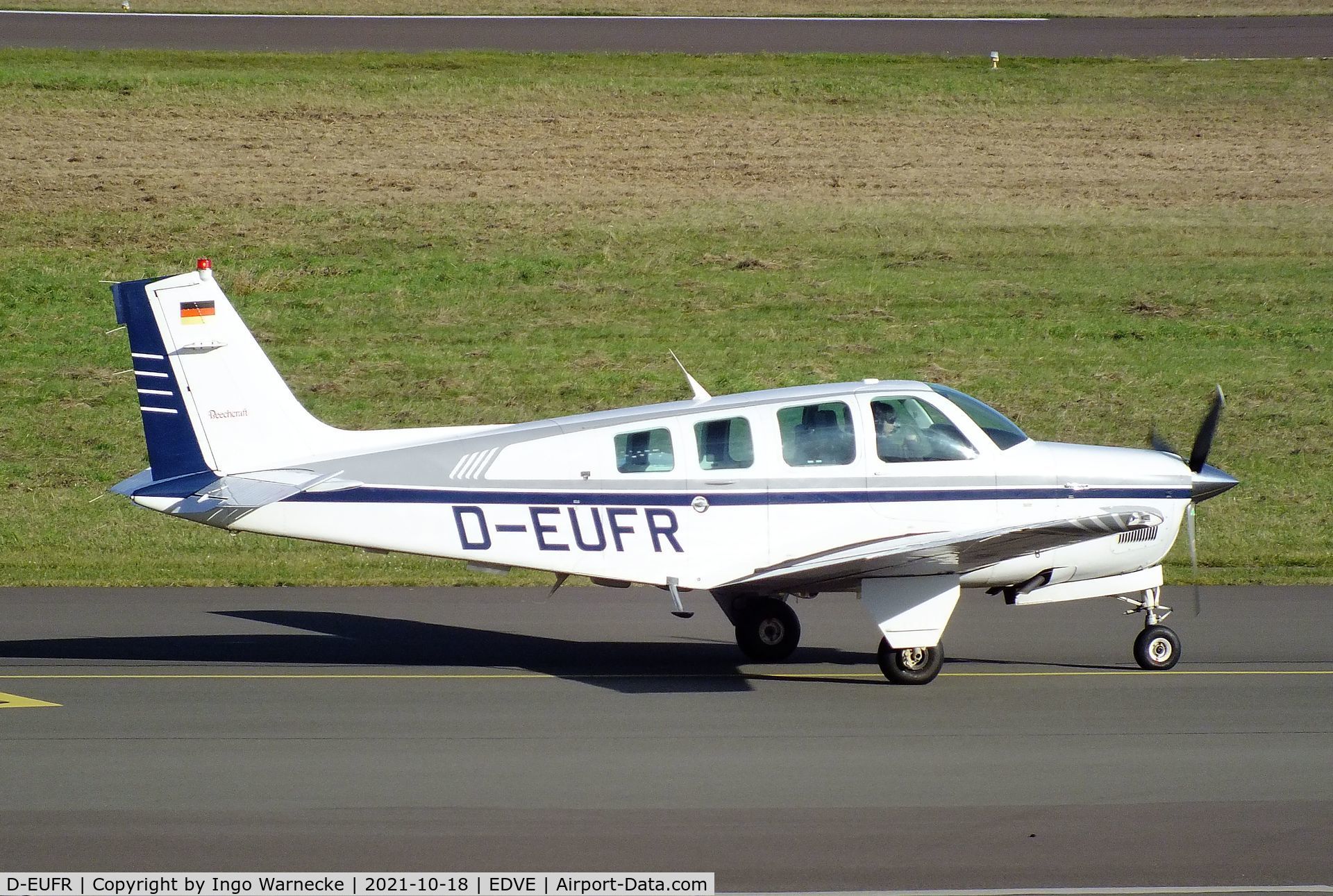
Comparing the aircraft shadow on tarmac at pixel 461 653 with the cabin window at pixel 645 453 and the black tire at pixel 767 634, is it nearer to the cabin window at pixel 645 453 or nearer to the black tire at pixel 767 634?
the black tire at pixel 767 634

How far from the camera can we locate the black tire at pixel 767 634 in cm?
1188

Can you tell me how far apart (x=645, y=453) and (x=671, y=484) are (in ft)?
1.00

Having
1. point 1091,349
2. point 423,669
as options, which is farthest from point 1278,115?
point 423,669

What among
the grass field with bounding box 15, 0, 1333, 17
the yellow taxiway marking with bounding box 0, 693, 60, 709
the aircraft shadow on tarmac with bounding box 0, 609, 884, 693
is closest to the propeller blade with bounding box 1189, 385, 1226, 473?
the aircraft shadow on tarmac with bounding box 0, 609, 884, 693

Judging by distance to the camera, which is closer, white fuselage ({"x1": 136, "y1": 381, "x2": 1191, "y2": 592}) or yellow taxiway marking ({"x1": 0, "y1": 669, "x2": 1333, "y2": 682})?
white fuselage ({"x1": 136, "y1": 381, "x2": 1191, "y2": 592})

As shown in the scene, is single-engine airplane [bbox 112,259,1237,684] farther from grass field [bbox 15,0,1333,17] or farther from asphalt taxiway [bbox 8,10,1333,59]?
grass field [bbox 15,0,1333,17]

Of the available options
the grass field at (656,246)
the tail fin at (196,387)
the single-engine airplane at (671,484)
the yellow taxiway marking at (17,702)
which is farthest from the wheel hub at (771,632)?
the yellow taxiway marking at (17,702)

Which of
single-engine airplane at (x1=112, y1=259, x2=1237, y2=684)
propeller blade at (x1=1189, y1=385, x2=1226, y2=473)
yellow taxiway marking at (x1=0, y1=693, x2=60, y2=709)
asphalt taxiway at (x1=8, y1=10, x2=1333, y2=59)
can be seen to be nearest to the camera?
yellow taxiway marking at (x1=0, y1=693, x2=60, y2=709)

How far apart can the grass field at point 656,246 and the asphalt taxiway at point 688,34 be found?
4.12ft

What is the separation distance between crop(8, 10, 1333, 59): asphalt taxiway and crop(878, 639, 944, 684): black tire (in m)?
26.1

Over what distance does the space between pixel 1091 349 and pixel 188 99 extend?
19949 mm

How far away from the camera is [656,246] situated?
27.2m

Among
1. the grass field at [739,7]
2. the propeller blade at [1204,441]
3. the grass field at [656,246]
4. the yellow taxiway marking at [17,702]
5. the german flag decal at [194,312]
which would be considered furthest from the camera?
the grass field at [739,7]

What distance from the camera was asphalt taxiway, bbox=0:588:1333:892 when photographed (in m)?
7.73
